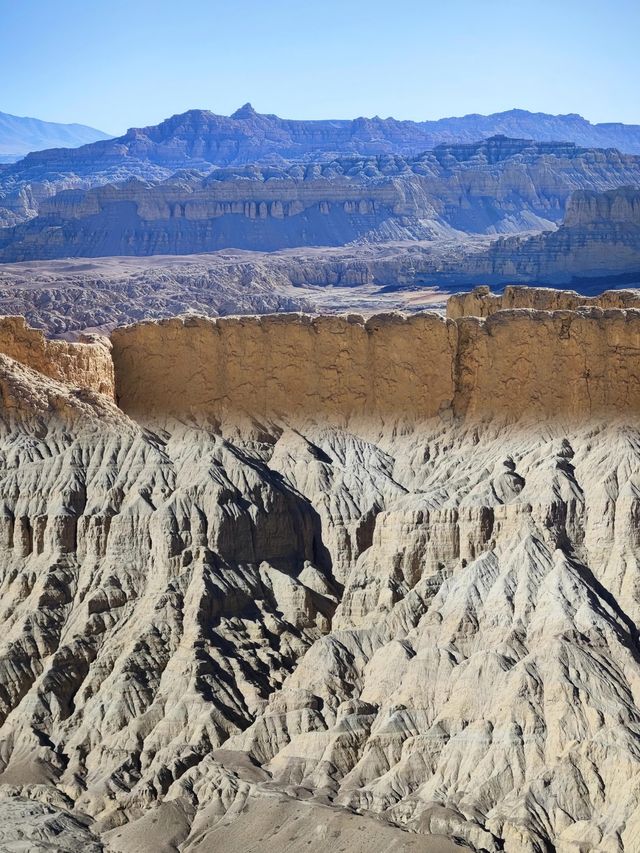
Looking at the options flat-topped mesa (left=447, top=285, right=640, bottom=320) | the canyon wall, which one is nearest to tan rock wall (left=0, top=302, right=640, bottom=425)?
the canyon wall

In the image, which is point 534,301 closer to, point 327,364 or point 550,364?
point 550,364

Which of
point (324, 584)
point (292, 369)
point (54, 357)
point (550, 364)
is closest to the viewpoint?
point (324, 584)

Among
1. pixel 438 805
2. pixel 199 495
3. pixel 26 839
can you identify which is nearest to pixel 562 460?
pixel 199 495

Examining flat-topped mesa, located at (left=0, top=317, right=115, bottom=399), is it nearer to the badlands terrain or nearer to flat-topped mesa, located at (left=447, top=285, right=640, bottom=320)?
the badlands terrain

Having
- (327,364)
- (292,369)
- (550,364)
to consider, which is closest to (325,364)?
(327,364)

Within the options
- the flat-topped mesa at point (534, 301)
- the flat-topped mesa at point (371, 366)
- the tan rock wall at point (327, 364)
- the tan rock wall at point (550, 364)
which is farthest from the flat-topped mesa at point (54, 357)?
the flat-topped mesa at point (534, 301)

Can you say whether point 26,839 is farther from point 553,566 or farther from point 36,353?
point 36,353
